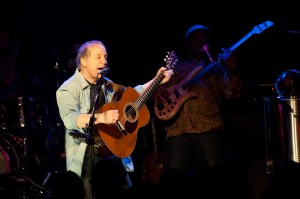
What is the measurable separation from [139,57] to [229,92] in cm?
324

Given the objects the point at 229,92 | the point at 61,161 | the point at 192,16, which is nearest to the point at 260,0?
the point at 192,16

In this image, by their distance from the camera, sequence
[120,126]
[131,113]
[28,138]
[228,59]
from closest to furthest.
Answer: [120,126]
[131,113]
[228,59]
[28,138]

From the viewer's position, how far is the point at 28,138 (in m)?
8.23

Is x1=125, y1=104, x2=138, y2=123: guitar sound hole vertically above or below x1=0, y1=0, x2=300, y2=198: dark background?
below

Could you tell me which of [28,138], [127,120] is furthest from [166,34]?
[127,120]

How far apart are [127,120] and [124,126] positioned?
3.2 inches

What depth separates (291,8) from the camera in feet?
27.8

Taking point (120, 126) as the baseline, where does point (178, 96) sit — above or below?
above

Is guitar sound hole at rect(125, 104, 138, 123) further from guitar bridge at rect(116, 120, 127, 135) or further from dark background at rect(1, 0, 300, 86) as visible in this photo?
dark background at rect(1, 0, 300, 86)

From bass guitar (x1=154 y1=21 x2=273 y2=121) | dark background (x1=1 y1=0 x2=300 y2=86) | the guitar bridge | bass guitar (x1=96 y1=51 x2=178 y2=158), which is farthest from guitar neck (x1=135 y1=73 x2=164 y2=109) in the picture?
dark background (x1=1 y1=0 x2=300 y2=86)

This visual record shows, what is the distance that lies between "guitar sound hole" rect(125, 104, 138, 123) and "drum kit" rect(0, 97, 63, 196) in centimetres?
240

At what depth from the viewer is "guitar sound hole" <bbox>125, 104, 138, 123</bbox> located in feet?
18.2

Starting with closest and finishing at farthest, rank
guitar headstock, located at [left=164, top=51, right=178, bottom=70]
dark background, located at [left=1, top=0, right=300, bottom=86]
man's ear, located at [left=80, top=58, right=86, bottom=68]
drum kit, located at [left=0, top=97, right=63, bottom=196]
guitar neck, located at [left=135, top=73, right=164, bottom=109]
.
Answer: man's ear, located at [left=80, top=58, right=86, bottom=68] < guitar neck, located at [left=135, top=73, right=164, bottom=109] < guitar headstock, located at [left=164, top=51, right=178, bottom=70] < drum kit, located at [left=0, top=97, right=63, bottom=196] < dark background, located at [left=1, top=0, right=300, bottom=86]

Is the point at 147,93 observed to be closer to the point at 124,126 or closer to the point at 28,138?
the point at 124,126
